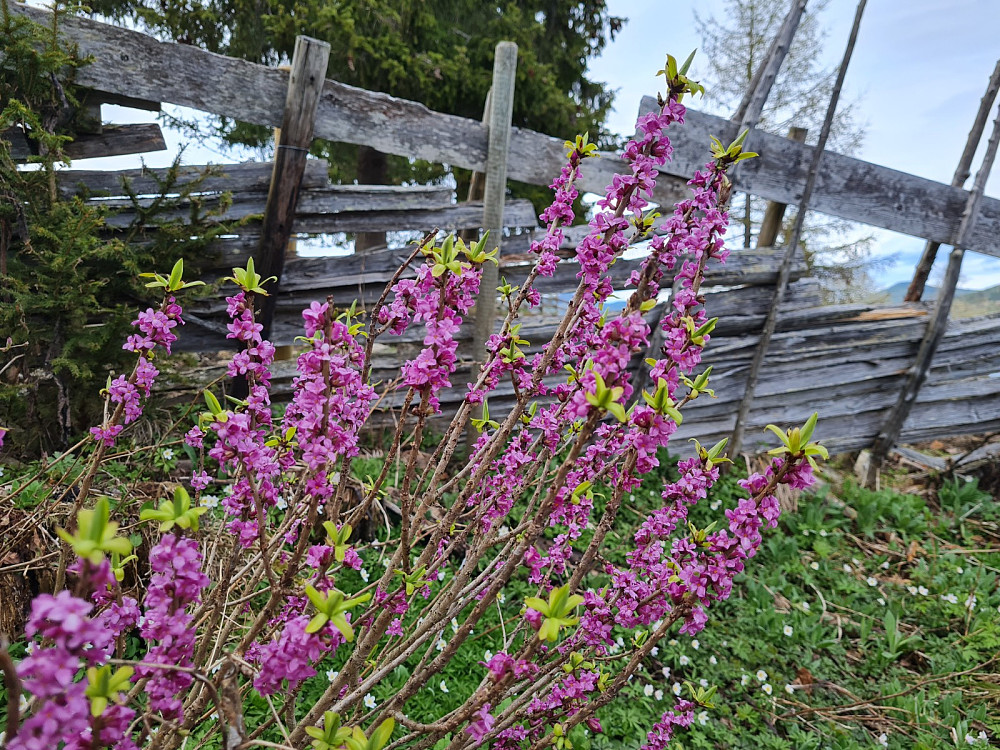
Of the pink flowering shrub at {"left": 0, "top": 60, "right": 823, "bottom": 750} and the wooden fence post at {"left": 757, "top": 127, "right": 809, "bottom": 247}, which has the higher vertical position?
the wooden fence post at {"left": 757, "top": 127, "right": 809, "bottom": 247}

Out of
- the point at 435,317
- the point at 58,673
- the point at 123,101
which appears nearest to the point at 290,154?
the point at 123,101

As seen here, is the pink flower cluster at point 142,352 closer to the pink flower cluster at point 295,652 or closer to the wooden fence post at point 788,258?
the pink flower cluster at point 295,652

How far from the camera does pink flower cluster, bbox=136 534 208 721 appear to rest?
887 millimetres

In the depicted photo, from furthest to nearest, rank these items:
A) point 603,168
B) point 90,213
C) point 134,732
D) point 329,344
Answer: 1. point 603,168
2. point 90,213
3. point 134,732
4. point 329,344

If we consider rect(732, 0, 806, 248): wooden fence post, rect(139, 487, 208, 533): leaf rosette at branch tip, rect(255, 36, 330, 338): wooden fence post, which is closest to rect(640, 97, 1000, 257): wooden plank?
rect(732, 0, 806, 248): wooden fence post

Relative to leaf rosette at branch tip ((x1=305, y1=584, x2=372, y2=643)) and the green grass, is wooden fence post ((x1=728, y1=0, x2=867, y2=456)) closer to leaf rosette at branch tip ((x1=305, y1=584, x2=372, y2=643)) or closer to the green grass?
the green grass

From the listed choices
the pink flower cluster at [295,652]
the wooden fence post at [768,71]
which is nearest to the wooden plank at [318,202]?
the wooden fence post at [768,71]

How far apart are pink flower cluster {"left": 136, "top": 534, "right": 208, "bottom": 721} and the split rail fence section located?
277 centimetres

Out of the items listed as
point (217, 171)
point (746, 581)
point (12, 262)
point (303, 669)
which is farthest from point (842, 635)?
point (12, 262)

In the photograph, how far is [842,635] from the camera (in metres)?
3.29

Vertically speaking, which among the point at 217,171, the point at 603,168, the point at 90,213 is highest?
the point at 603,168

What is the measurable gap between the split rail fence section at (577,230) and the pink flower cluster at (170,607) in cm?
277

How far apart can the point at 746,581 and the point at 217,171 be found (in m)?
3.84

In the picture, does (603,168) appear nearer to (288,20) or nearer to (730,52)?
(288,20)
